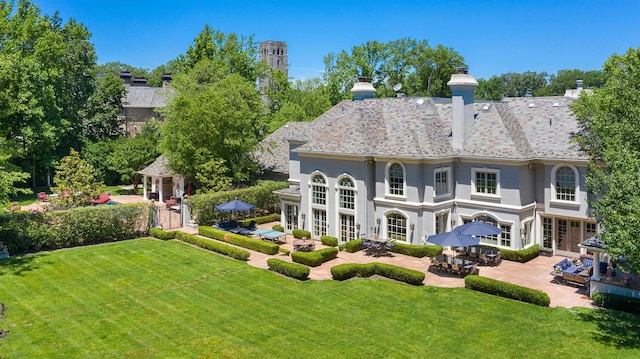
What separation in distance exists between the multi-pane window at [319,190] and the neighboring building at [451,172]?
0.06m

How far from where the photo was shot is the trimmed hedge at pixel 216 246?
89.4 feet

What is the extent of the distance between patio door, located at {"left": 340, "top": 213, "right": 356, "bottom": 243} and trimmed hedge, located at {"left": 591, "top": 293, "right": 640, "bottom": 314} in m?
13.7

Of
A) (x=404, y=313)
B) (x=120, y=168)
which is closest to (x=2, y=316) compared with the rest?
(x=404, y=313)

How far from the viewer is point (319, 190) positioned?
31.8 metres

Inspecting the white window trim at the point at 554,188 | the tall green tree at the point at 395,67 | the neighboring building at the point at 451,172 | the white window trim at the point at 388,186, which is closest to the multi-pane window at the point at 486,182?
the neighboring building at the point at 451,172

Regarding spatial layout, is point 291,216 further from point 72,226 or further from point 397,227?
point 72,226

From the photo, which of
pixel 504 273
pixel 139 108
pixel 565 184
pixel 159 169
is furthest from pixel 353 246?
pixel 139 108

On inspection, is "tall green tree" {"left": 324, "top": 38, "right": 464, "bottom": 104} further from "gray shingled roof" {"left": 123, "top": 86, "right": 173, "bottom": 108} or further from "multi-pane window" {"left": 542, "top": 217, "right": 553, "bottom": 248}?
"multi-pane window" {"left": 542, "top": 217, "right": 553, "bottom": 248}

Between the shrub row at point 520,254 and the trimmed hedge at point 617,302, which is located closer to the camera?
the trimmed hedge at point 617,302

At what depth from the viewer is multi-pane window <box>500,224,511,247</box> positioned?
2795 centimetres

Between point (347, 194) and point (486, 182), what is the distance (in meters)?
7.97

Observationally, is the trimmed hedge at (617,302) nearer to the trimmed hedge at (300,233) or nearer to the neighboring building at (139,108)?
the trimmed hedge at (300,233)

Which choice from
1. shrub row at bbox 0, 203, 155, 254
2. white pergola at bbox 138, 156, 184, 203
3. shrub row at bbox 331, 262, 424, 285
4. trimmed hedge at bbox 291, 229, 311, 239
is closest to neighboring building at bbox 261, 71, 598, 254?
trimmed hedge at bbox 291, 229, 311, 239

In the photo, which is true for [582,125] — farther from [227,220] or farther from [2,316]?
[2,316]
